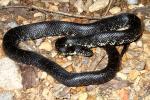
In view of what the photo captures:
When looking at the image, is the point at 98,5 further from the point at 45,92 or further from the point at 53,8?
the point at 45,92

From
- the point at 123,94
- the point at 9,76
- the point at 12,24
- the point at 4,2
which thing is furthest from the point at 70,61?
the point at 4,2

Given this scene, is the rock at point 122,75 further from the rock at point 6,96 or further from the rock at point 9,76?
the rock at point 6,96

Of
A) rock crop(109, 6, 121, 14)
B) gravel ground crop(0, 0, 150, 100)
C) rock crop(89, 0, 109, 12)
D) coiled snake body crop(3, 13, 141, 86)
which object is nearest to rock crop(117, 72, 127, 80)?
gravel ground crop(0, 0, 150, 100)

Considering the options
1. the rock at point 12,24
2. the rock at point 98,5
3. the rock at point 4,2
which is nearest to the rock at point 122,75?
the rock at point 98,5

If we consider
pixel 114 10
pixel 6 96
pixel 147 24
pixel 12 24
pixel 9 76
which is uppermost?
pixel 114 10

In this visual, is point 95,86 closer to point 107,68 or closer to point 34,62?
point 107,68

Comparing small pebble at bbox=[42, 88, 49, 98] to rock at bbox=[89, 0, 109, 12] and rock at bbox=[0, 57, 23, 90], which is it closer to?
rock at bbox=[0, 57, 23, 90]

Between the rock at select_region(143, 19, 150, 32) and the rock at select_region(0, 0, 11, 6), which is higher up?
→ the rock at select_region(0, 0, 11, 6)
